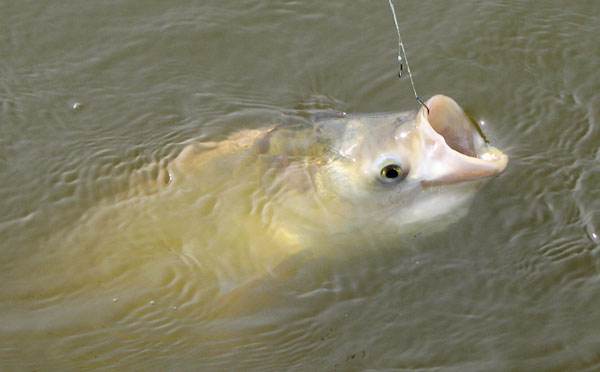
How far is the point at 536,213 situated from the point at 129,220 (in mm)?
1686

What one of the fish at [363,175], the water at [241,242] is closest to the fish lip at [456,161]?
the fish at [363,175]

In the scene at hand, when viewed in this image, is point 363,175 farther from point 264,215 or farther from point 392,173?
point 264,215

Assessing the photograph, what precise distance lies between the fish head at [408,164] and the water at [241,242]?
18 centimetres

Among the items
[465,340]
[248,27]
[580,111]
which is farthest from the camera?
[248,27]

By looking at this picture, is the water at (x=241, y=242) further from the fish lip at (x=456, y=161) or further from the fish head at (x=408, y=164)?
the fish lip at (x=456, y=161)

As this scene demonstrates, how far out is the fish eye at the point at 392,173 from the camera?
395 centimetres

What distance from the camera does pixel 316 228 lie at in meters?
4.02

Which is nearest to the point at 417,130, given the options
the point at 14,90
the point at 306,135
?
the point at 306,135

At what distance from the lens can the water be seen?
3793mm

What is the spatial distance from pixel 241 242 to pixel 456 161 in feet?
3.03

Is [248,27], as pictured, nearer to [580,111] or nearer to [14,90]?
[14,90]

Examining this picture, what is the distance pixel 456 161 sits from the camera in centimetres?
379

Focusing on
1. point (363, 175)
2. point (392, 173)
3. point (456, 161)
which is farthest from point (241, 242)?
point (456, 161)

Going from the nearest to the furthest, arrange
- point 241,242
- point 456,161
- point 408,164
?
point 456,161
point 408,164
point 241,242
